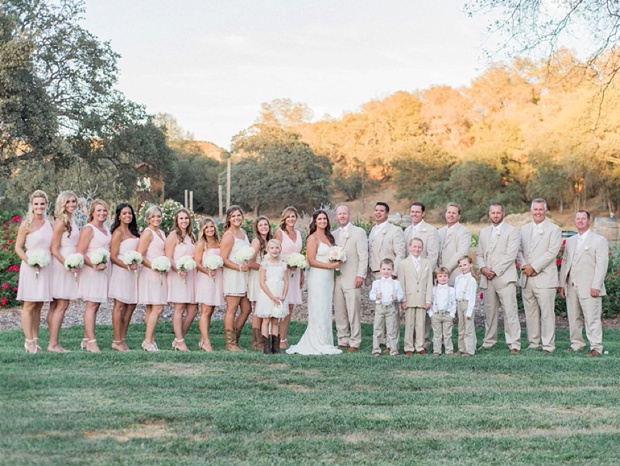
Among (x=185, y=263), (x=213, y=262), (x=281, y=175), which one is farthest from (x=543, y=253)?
(x=281, y=175)

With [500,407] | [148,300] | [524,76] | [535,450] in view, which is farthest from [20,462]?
[524,76]

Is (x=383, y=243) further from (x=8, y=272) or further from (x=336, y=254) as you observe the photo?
(x=8, y=272)

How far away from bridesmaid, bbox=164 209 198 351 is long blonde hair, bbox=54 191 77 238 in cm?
121

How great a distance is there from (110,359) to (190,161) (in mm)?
60555

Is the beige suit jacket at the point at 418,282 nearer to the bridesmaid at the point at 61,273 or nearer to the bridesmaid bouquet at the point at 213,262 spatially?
the bridesmaid bouquet at the point at 213,262

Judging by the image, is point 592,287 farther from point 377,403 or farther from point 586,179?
point 586,179

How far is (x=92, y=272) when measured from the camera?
29.5 ft

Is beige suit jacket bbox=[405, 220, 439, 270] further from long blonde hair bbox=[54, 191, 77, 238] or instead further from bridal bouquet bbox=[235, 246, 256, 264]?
long blonde hair bbox=[54, 191, 77, 238]

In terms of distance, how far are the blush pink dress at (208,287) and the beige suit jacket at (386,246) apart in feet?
7.00

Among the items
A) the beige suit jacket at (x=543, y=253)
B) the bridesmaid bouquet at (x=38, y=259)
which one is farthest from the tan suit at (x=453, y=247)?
the bridesmaid bouquet at (x=38, y=259)

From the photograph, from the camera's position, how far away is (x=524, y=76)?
195ft

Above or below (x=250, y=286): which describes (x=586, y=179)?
above

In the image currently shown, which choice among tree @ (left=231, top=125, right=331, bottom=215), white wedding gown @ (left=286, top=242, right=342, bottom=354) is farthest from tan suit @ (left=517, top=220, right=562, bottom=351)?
tree @ (left=231, top=125, right=331, bottom=215)

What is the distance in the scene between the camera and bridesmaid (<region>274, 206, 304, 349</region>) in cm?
985
